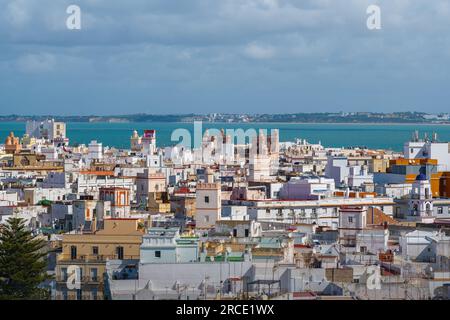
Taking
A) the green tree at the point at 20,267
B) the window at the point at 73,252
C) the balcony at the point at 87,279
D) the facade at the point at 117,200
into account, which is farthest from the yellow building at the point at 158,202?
the balcony at the point at 87,279

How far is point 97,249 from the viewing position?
1991cm

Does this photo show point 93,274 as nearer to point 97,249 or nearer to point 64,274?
point 64,274

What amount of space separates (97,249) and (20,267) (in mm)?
2329

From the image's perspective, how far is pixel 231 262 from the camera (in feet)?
55.5

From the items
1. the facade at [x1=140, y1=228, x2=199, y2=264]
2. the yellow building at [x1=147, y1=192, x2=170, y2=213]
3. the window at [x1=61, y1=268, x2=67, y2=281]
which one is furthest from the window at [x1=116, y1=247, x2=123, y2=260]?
the yellow building at [x1=147, y1=192, x2=170, y2=213]

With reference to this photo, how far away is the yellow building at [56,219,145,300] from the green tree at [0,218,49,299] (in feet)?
1.14

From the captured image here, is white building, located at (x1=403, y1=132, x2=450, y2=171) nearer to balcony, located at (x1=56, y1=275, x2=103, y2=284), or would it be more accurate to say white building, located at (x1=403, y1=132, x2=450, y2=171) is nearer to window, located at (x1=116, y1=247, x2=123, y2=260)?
window, located at (x1=116, y1=247, x2=123, y2=260)

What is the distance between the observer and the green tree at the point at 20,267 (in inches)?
661

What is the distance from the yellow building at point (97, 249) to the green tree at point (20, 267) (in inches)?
13.7

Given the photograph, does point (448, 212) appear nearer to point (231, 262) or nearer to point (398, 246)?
point (398, 246)

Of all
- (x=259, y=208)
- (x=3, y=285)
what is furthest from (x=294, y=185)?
(x=3, y=285)

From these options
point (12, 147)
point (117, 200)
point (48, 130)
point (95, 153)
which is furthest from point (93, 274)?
point (48, 130)

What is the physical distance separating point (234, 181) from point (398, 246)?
52.3ft
